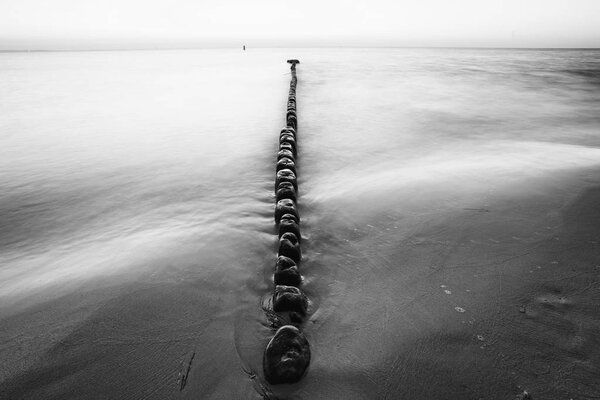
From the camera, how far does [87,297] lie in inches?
82.0

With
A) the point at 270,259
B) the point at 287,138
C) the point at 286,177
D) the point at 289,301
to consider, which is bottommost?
the point at 270,259

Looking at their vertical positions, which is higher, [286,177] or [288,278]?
[286,177]

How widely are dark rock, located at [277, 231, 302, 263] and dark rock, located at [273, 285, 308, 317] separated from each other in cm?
38

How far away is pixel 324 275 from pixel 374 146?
3836 mm

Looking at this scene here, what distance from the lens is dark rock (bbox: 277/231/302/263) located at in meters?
2.27

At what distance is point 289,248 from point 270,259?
292mm

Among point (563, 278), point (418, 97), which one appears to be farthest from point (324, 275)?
point (418, 97)

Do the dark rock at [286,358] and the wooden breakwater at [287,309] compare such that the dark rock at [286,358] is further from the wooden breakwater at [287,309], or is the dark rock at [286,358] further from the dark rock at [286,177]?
the dark rock at [286,177]

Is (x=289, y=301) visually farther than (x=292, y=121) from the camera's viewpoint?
No

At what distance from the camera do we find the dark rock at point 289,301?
1.88m

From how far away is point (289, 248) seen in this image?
2275 mm

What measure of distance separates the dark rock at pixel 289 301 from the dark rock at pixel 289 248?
14.8 inches

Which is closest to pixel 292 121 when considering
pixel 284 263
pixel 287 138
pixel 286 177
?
pixel 287 138

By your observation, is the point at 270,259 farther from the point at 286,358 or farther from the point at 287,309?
the point at 286,358
